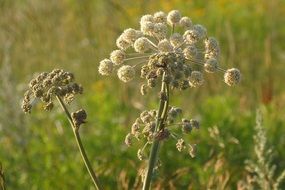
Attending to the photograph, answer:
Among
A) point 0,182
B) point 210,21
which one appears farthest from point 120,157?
point 210,21

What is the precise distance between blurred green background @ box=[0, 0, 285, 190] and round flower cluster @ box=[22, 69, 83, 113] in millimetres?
1182

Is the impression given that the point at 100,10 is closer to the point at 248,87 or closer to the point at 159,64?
the point at 248,87

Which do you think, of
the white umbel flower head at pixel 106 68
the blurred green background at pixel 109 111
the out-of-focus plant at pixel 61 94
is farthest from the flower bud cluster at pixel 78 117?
the blurred green background at pixel 109 111

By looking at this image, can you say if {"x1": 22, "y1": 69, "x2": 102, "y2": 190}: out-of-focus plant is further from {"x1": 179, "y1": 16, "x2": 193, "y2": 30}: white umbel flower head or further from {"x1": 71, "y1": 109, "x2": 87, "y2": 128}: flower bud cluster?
{"x1": 179, "y1": 16, "x2": 193, "y2": 30}: white umbel flower head

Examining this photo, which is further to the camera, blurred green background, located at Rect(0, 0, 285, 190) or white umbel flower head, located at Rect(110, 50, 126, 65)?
blurred green background, located at Rect(0, 0, 285, 190)

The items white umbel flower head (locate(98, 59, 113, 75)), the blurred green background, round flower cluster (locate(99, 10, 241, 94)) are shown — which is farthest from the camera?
the blurred green background

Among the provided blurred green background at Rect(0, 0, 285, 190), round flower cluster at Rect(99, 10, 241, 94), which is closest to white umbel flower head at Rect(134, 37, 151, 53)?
round flower cluster at Rect(99, 10, 241, 94)

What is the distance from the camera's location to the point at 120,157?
14.6 feet

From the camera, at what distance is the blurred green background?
426 cm

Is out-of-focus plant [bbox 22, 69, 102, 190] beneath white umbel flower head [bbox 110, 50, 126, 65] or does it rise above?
beneath

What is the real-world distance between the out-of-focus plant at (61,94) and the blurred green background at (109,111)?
1.15 m

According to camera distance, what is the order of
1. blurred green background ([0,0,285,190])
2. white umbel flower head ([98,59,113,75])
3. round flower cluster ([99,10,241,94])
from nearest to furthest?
Result: round flower cluster ([99,10,241,94]) < white umbel flower head ([98,59,113,75]) < blurred green background ([0,0,285,190])

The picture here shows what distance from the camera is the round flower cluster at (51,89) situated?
2180mm

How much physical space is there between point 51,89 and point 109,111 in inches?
118
